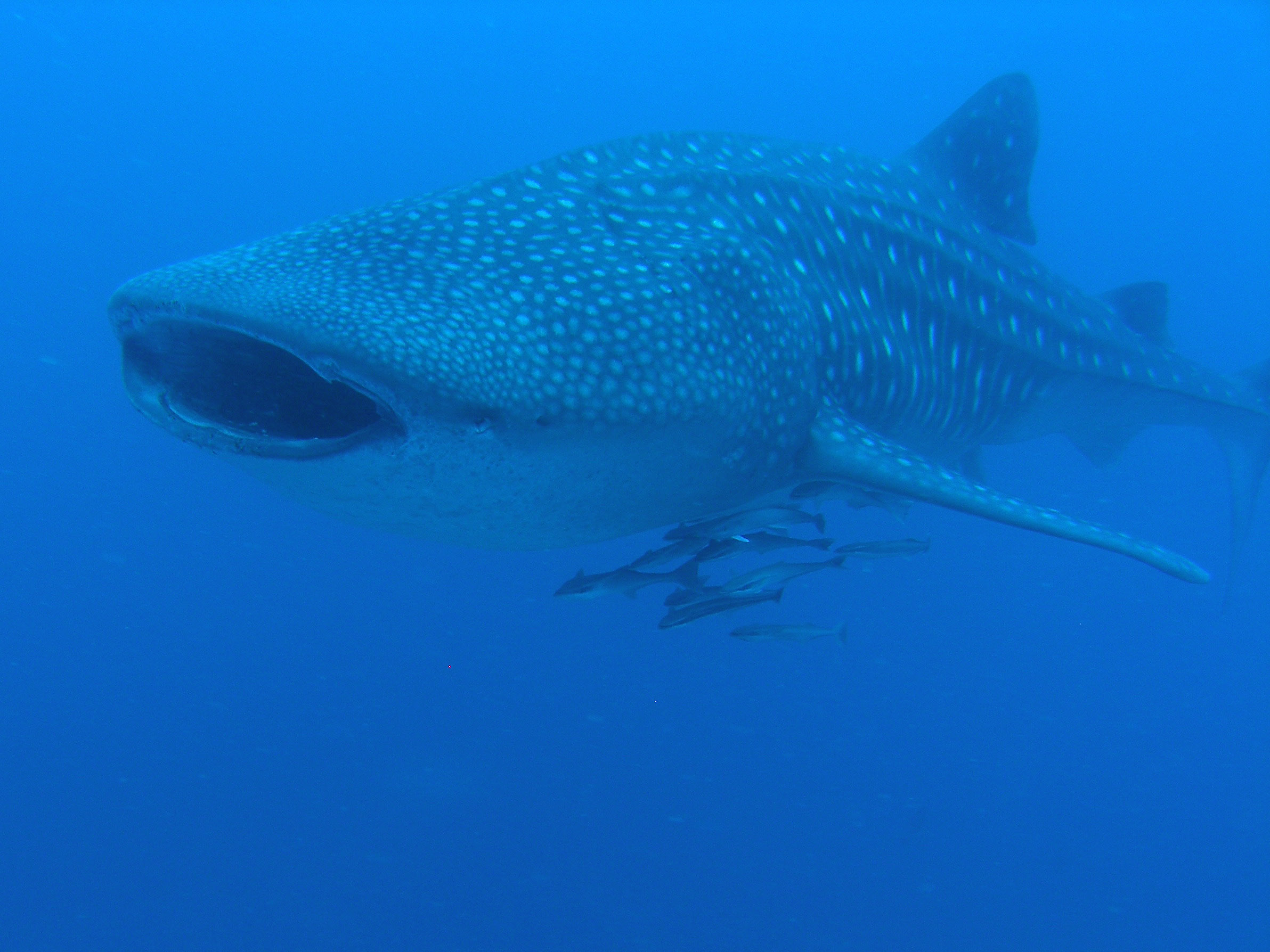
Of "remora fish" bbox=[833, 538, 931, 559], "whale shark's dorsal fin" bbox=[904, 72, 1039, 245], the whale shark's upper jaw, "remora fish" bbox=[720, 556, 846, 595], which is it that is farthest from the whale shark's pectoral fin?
"whale shark's dorsal fin" bbox=[904, 72, 1039, 245]

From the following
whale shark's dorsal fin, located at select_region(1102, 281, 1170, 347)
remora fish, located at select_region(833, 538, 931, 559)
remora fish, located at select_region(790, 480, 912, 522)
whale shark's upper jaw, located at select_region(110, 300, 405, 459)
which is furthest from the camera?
whale shark's dorsal fin, located at select_region(1102, 281, 1170, 347)

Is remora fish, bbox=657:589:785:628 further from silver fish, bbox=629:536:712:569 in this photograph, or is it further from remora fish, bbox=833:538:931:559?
remora fish, bbox=833:538:931:559

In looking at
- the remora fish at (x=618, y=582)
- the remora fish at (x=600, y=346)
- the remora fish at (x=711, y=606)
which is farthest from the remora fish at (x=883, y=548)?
the remora fish at (x=618, y=582)

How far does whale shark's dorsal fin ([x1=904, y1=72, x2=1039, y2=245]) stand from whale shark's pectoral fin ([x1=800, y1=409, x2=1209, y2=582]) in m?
2.55

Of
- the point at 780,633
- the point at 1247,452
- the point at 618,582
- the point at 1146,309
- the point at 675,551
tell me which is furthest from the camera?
the point at 1247,452

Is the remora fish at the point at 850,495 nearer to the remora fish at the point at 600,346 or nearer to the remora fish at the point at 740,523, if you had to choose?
the remora fish at the point at 740,523

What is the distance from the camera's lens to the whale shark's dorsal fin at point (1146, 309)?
595 centimetres

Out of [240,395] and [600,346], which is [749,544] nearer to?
[600,346]

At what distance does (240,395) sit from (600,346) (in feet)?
3.63

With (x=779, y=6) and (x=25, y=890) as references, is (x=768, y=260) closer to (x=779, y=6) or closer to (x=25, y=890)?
(x=25, y=890)

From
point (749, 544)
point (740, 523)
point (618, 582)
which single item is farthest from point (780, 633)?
point (740, 523)

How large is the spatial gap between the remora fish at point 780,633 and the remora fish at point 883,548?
61 cm

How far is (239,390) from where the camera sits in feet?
7.91

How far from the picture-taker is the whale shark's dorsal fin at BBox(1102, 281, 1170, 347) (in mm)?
5949
